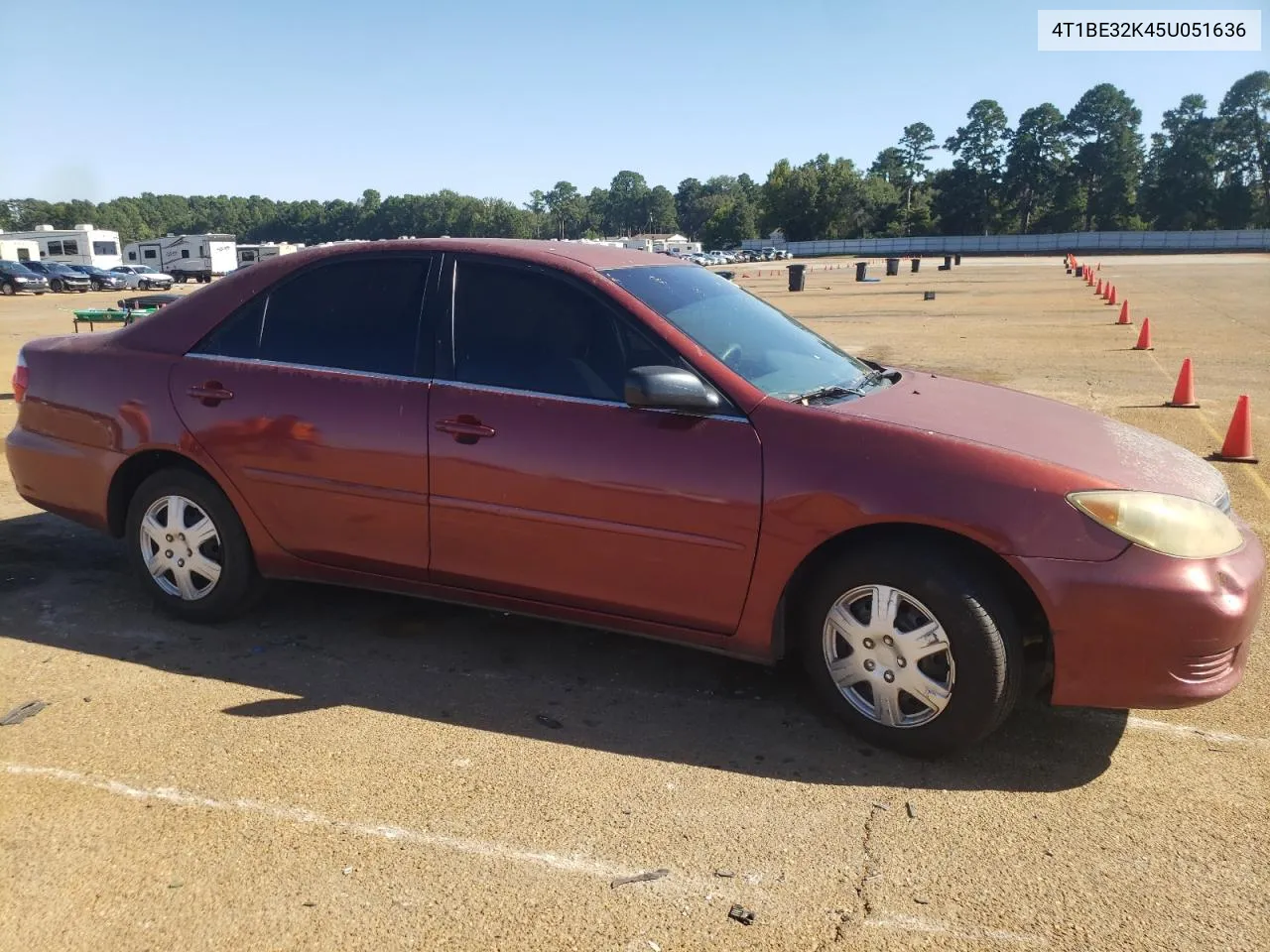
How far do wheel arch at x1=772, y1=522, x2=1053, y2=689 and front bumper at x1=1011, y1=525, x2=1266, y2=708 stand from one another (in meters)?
0.08

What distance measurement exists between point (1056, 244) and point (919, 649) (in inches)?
4283

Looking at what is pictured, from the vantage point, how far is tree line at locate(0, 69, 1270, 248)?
359ft

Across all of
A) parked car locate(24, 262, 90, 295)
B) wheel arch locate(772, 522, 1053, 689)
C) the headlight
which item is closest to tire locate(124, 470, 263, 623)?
wheel arch locate(772, 522, 1053, 689)

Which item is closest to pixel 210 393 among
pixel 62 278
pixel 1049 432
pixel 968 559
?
pixel 968 559

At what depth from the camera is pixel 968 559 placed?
10.4 ft

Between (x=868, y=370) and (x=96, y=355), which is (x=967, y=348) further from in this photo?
(x=96, y=355)

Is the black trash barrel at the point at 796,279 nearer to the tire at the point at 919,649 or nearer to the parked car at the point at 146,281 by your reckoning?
the parked car at the point at 146,281

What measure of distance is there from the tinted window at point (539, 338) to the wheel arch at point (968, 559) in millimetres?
889

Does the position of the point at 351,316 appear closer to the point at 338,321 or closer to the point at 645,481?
the point at 338,321

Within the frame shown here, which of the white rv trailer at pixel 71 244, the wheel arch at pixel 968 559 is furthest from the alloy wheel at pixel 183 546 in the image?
the white rv trailer at pixel 71 244

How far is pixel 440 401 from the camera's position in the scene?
380cm

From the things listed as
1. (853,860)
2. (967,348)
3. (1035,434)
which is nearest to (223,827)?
(853,860)

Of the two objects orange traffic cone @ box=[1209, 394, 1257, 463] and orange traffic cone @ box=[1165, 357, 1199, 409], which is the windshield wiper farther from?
orange traffic cone @ box=[1165, 357, 1199, 409]

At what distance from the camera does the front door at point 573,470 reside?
11.1 feet
